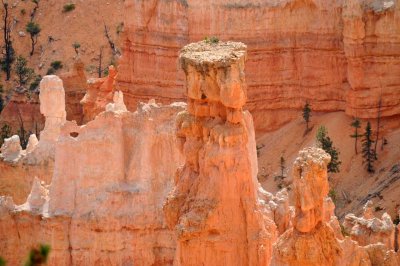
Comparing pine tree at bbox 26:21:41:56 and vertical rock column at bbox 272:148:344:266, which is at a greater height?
pine tree at bbox 26:21:41:56

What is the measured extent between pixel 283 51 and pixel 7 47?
24874 mm

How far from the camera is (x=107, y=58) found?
79062 millimetres

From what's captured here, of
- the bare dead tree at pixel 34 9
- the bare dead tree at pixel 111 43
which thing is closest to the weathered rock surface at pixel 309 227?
the bare dead tree at pixel 111 43

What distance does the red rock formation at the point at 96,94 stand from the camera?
64.2m

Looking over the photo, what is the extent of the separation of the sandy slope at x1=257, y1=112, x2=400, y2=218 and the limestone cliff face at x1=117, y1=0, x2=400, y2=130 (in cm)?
92

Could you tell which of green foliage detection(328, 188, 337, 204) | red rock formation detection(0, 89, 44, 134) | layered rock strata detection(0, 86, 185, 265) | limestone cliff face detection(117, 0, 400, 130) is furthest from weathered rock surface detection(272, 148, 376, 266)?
red rock formation detection(0, 89, 44, 134)

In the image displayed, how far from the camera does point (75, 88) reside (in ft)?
232

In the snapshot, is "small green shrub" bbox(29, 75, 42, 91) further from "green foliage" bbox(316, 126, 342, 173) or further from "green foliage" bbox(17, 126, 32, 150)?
"green foliage" bbox(316, 126, 342, 173)

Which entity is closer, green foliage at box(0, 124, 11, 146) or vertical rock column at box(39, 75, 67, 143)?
vertical rock column at box(39, 75, 67, 143)

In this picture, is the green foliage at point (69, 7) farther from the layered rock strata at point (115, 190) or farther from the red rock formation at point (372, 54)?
the layered rock strata at point (115, 190)

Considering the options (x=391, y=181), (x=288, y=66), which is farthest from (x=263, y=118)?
(x=391, y=181)

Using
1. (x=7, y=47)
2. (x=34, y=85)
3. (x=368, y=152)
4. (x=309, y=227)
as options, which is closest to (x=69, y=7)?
(x=7, y=47)

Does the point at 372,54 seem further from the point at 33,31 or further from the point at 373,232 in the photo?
the point at 33,31

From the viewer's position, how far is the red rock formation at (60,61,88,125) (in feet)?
224
